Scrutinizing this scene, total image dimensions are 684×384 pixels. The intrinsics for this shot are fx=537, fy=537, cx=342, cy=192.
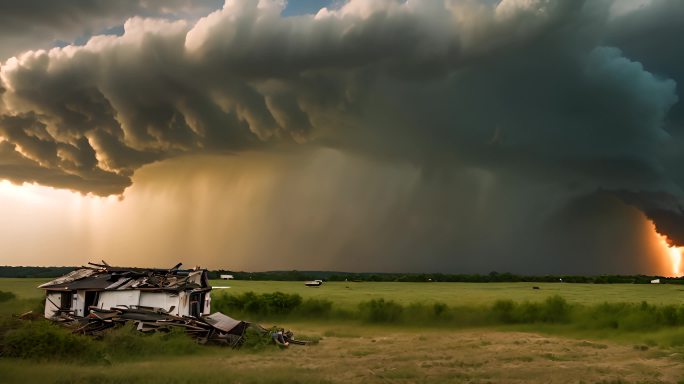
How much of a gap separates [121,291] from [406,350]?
85.7 ft

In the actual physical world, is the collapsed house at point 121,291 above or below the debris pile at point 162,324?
above

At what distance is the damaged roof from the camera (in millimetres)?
49219

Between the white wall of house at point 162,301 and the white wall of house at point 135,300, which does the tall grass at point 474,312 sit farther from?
the white wall of house at point 162,301

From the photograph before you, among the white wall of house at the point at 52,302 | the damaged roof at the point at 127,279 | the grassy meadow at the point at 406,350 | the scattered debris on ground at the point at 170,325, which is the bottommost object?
the grassy meadow at the point at 406,350

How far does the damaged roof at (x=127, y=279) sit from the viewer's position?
4922cm

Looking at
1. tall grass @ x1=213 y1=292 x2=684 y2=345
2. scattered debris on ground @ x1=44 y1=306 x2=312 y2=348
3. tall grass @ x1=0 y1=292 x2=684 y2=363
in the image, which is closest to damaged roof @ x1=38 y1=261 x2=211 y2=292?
scattered debris on ground @ x1=44 y1=306 x2=312 y2=348

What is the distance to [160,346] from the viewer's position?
38.4 metres

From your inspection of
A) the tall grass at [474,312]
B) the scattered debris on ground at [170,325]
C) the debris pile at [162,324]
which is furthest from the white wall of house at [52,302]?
the tall grass at [474,312]

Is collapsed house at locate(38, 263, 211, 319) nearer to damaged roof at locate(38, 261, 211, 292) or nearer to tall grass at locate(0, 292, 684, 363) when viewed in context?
damaged roof at locate(38, 261, 211, 292)

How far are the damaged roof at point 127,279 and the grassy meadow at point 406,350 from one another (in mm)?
10227

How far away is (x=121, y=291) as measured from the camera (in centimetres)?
4884

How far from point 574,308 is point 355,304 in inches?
1087

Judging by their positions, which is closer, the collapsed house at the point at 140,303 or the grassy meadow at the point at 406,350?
the grassy meadow at the point at 406,350

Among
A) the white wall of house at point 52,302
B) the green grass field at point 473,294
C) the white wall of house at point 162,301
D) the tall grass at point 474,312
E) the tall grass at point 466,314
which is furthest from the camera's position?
the green grass field at point 473,294
